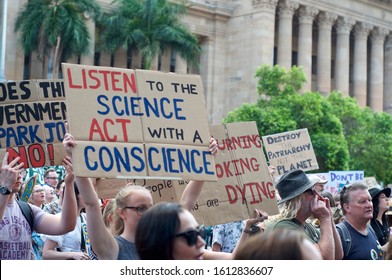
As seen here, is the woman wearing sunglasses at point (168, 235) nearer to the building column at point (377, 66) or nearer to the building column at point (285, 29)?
the building column at point (285, 29)

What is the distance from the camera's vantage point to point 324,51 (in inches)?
2093

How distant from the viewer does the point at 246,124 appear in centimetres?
741

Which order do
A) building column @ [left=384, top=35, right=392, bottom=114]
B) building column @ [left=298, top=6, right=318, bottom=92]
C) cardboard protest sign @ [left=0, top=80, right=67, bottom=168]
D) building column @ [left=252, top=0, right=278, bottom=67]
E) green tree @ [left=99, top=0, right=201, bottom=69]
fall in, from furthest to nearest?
building column @ [left=384, top=35, right=392, bottom=114], building column @ [left=298, top=6, right=318, bottom=92], building column @ [left=252, top=0, right=278, bottom=67], green tree @ [left=99, top=0, right=201, bottom=69], cardboard protest sign @ [left=0, top=80, right=67, bottom=168]

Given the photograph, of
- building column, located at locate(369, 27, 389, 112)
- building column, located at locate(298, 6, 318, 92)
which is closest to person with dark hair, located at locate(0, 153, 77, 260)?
building column, located at locate(298, 6, 318, 92)

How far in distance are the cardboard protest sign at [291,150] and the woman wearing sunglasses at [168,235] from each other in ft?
37.4

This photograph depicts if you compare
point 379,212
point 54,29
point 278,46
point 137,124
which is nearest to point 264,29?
point 278,46

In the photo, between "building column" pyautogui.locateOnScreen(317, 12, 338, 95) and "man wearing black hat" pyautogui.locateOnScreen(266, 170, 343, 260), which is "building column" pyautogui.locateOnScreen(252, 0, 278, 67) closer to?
"building column" pyautogui.locateOnScreen(317, 12, 338, 95)

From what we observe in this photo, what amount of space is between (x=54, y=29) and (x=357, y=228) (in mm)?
30514

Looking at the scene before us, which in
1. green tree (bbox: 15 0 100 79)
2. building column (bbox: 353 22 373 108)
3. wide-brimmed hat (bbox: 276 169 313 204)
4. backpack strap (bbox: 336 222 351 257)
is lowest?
backpack strap (bbox: 336 222 351 257)

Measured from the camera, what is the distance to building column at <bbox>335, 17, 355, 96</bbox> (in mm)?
54094

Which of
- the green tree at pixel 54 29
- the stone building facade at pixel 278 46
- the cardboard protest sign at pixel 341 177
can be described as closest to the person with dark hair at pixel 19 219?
the cardboard protest sign at pixel 341 177

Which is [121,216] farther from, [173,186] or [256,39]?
[256,39]

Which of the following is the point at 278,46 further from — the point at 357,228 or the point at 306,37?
the point at 357,228

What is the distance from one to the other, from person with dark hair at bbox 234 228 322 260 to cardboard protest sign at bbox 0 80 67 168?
11.1 feet
